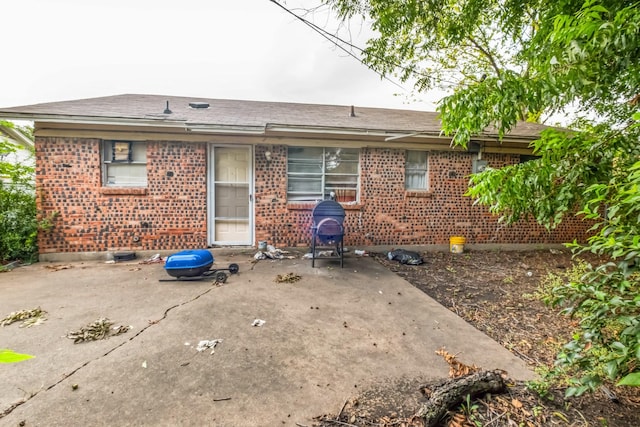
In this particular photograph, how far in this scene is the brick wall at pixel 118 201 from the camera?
5.36 m

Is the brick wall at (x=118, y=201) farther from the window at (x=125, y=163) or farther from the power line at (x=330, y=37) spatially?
the power line at (x=330, y=37)

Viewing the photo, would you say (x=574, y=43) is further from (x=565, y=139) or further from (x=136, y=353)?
(x=136, y=353)

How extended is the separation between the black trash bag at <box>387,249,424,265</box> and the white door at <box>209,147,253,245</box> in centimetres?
328

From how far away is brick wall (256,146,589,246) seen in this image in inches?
244

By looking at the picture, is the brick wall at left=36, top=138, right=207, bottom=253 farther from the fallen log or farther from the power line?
the fallen log

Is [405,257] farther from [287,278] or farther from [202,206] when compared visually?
[202,206]

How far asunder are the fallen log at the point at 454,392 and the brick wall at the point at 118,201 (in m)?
5.47

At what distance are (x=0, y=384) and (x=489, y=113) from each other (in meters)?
4.44

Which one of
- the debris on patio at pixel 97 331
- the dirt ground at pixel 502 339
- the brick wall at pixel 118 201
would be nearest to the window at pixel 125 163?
the brick wall at pixel 118 201

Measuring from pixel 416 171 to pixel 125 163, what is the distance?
262 inches

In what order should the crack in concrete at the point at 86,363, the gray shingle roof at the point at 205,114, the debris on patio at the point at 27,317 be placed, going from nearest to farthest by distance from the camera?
the crack in concrete at the point at 86,363 → the debris on patio at the point at 27,317 → the gray shingle roof at the point at 205,114

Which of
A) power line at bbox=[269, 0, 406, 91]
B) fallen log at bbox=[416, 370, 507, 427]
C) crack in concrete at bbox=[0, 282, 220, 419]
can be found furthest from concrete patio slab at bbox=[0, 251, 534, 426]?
power line at bbox=[269, 0, 406, 91]

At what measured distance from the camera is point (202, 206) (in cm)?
596

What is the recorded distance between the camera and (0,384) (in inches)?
76.9
